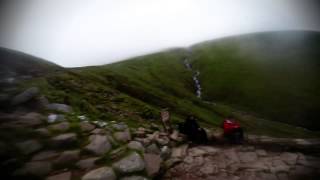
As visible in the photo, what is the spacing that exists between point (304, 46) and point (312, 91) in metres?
32.9

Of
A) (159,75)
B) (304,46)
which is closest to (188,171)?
(159,75)

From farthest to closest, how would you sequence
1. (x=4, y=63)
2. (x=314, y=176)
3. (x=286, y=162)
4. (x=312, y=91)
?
(x=312, y=91) → (x=4, y=63) → (x=286, y=162) → (x=314, y=176)

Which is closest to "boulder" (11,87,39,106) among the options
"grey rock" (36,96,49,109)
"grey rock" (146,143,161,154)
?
"grey rock" (36,96,49,109)

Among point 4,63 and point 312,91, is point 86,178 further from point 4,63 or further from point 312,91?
point 312,91

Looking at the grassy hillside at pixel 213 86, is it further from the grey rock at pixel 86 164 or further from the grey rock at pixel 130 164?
the grey rock at pixel 130 164

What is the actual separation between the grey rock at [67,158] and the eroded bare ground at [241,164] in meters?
3.10

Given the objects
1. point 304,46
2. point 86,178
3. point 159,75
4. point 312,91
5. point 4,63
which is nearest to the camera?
point 86,178

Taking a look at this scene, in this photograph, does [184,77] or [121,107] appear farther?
[184,77]

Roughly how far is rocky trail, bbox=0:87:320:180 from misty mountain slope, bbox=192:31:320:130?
3754 cm

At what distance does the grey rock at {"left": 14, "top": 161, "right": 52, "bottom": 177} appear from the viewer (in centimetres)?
825

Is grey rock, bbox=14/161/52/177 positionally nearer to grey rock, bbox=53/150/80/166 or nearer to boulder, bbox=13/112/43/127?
grey rock, bbox=53/150/80/166

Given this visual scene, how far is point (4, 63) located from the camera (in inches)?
587

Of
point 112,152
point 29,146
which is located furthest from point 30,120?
point 112,152

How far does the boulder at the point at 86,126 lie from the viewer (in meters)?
10.8
